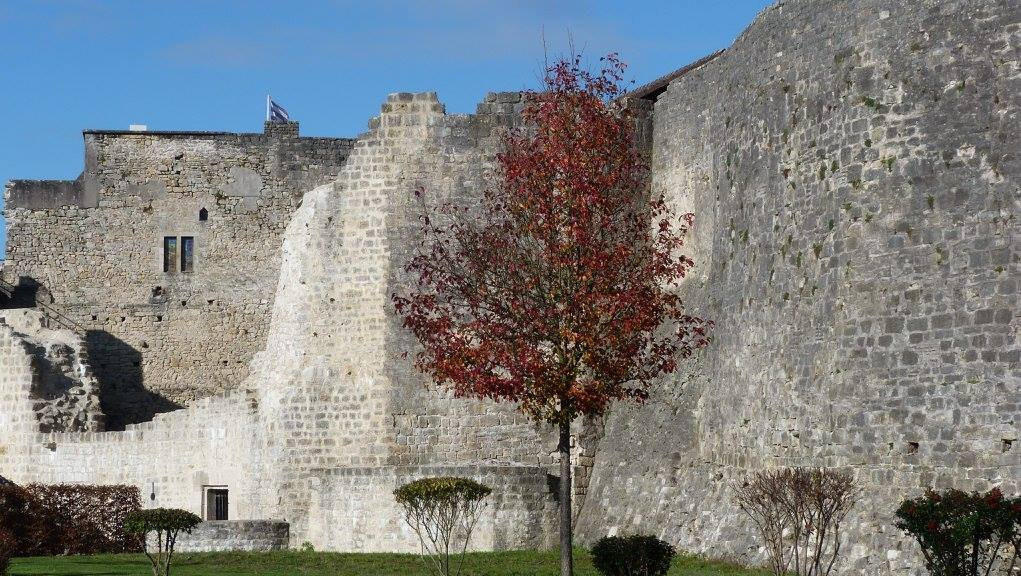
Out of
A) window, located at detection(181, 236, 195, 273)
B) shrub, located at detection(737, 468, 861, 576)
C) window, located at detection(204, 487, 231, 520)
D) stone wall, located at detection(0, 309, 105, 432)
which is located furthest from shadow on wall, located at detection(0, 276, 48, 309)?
shrub, located at detection(737, 468, 861, 576)

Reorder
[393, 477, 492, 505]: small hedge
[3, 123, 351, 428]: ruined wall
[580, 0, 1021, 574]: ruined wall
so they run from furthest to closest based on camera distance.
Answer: [3, 123, 351, 428]: ruined wall
[393, 477, 492, 505]: small hedge
[580, 0, 1021, 574]: ruined wall

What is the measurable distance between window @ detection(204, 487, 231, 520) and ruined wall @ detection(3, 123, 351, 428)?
30.0 ft

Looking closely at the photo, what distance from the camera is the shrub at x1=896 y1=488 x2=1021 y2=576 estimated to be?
55.8ft

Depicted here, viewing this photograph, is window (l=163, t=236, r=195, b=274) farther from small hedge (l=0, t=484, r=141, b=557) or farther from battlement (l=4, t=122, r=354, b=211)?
small hedge (l=0, t=484, r=141, b=557)

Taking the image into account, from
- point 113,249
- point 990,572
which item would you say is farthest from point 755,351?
point 113,249

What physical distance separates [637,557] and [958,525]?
148 inches

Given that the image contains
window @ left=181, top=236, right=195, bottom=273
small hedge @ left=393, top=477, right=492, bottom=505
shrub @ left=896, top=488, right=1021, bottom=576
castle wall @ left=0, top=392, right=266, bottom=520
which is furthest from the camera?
window @ left=181, top=236, right=195, bottom=273

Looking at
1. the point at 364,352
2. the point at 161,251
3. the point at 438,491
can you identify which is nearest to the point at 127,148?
the point at 161,251

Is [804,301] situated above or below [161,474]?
above

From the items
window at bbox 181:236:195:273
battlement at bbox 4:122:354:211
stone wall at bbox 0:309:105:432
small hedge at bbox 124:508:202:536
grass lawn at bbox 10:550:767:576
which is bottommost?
grass lawn at bbox 10:550:767:576

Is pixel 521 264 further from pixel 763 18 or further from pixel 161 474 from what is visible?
pixel 161 474

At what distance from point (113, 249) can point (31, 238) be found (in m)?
2.17

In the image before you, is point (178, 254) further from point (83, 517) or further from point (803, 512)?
point (803, 512)

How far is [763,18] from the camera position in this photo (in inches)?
955
